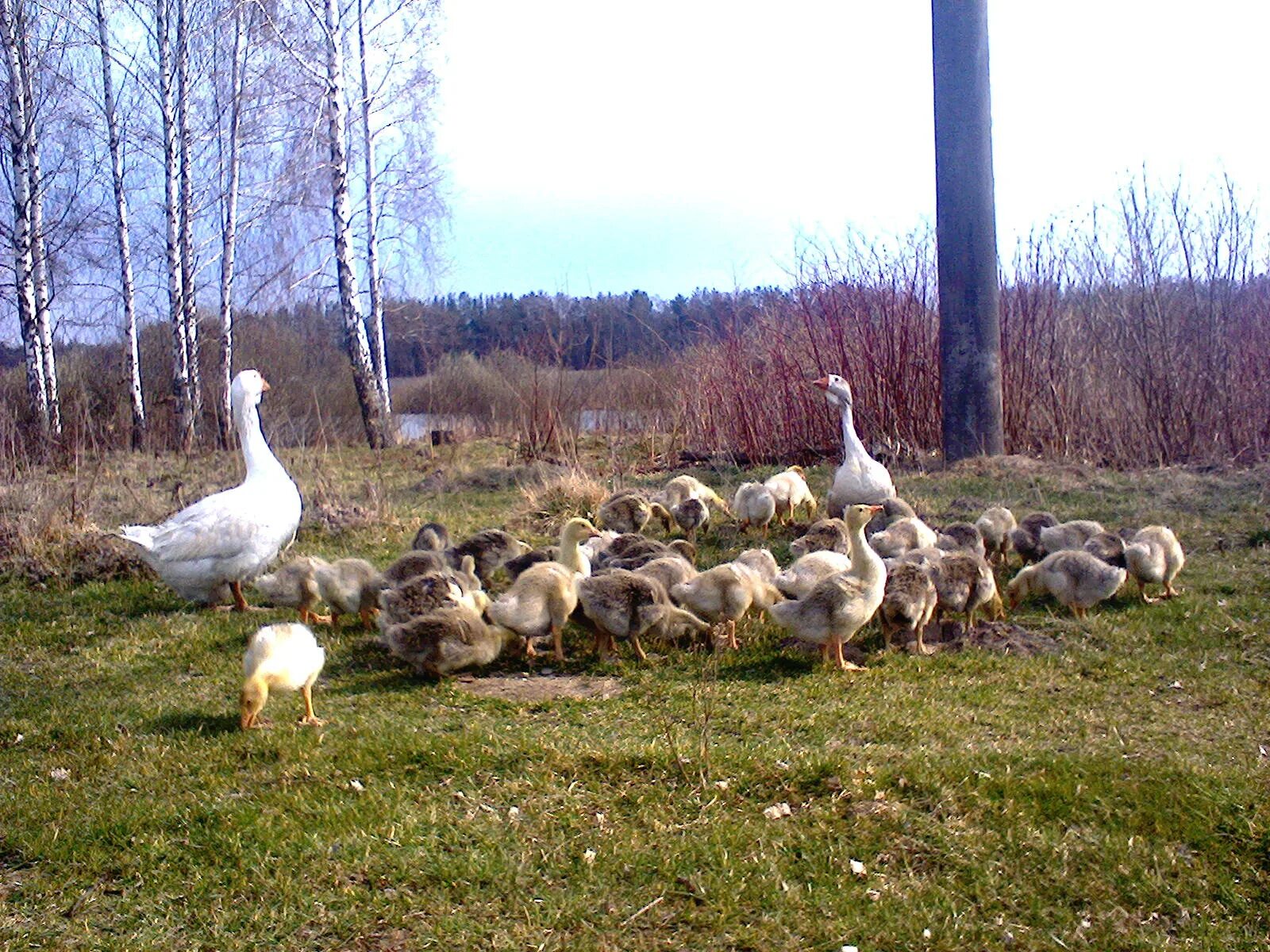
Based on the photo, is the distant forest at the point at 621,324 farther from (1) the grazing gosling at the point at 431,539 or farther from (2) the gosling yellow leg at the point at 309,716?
(2) the gosling yellow leg at the point at 309,716

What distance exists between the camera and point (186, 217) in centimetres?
2248

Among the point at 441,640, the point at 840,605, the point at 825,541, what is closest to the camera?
the point at 840,605

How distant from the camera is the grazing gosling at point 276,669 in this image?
5.70 metres

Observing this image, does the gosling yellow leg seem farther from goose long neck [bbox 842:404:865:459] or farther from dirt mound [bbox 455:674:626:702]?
goose long neck [bbox 842:404:865:459]

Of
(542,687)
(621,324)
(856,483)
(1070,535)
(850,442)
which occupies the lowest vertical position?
(542,687)

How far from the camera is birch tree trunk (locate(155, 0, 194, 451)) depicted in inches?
846

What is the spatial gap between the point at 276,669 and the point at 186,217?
19259mm

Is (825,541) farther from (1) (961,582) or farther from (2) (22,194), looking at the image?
(2) (22,194)

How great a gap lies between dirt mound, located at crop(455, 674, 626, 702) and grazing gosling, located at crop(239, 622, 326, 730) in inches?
37.8

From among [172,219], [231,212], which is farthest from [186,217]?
[231,212]

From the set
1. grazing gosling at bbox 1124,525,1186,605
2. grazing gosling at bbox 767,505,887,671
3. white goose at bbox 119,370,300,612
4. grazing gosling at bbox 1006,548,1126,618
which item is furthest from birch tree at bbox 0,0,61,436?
grazing gosling at bbox 1124,525,1186,605

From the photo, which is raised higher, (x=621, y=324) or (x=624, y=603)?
(x=621, y=324)

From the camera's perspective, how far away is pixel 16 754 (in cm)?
570

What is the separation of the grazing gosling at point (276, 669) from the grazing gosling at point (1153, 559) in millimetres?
5445
